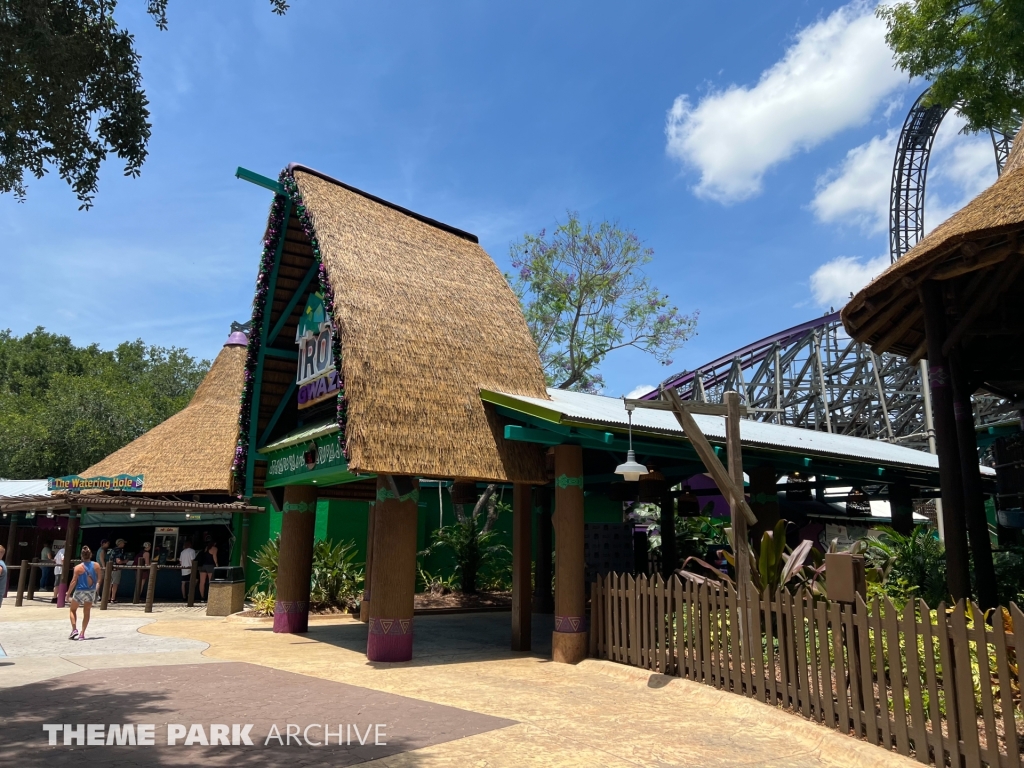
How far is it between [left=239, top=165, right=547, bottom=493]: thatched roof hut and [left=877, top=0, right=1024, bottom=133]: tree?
9.49m

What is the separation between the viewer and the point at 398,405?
33.9 ft

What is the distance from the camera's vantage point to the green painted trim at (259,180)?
12.9 m

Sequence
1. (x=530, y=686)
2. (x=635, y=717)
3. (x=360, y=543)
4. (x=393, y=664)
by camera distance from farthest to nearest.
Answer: (x=360, y=543) < (x=393, y=664) < (x=530, y=686) < (x=635, y=717)

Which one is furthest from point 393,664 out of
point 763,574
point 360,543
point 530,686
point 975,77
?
point 975,77

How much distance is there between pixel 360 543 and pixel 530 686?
38.2 ft

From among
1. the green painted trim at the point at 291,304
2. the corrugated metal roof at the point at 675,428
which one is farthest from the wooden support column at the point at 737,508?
the green painted trim at the point at 291,304

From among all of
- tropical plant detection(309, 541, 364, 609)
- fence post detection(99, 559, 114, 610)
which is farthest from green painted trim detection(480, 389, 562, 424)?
fence post detection(99, 559, 114, 610)

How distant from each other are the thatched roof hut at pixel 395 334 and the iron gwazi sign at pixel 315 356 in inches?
25.7

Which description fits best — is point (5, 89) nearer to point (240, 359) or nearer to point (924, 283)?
point (924, 283)

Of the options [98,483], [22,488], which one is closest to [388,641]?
[98,483]

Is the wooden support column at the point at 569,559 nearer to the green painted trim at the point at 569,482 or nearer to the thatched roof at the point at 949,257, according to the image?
the green painted trim at the point at 569,482

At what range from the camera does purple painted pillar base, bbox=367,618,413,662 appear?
9969mm

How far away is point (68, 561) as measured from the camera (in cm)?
1989

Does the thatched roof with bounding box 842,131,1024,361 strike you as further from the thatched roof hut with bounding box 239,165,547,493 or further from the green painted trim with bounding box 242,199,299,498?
the green painted trim with bounding box 242,199,299,498
